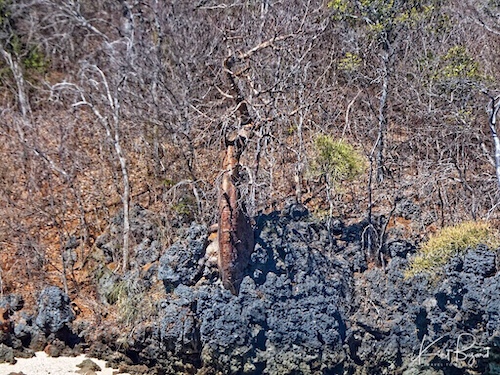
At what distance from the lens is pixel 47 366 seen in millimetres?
9875

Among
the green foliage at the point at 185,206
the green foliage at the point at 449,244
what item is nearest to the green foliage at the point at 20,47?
the green foliage at the point at 185,206

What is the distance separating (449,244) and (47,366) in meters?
6.69

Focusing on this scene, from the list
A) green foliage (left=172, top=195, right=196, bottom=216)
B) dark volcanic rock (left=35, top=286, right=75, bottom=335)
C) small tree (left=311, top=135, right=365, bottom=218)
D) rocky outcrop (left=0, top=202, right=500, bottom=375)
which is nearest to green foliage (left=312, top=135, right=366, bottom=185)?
small tree (left=311, top=135, right=365, bottom=218)

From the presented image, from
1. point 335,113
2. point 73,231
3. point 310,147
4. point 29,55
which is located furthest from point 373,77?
point 29,55

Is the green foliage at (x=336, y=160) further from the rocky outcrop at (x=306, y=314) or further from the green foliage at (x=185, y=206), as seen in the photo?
the green foliage at (x=185, y=206)

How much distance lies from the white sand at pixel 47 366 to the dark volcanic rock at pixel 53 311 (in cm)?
50

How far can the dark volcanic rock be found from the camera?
10.6 metres

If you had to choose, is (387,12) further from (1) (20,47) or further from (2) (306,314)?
(1) (20,47)

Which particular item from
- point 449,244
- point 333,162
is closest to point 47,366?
point 333,162

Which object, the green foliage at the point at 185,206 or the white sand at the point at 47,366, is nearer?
the white sand at the point at 47,366

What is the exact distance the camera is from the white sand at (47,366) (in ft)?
31.7

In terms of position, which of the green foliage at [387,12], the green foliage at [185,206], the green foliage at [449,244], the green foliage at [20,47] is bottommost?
the green foliage at [449,244]

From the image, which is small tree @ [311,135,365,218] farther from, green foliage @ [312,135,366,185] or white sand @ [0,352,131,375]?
white sand @ [0,352,131,375]

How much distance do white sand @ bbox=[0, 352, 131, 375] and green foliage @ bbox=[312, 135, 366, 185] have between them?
501 centimetres
